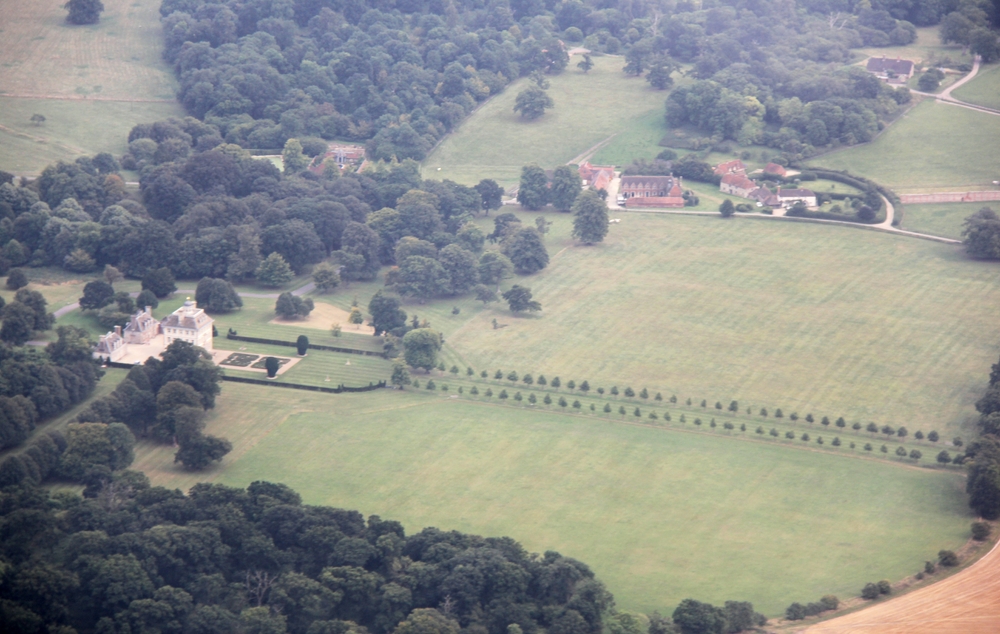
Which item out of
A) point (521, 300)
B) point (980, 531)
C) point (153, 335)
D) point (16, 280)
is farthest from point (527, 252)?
point (980, 531)

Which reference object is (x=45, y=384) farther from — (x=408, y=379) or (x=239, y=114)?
(x=239, y=114)

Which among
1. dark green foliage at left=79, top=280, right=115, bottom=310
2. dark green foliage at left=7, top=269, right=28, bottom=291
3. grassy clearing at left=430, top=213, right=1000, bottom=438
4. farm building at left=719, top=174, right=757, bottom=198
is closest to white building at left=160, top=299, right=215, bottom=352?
dark green foliage at left=79, top=280, right=115, bottom=310

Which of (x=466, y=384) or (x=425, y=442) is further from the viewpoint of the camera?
(x=466, y=384)

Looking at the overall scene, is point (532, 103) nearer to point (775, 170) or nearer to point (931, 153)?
point (775, 170)

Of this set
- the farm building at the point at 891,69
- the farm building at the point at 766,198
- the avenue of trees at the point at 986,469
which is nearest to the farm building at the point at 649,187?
the farm building at the point at 766,198

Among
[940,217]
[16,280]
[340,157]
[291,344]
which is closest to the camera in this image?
[291,344]

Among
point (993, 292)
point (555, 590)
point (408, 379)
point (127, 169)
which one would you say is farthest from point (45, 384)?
point (993, 292)
